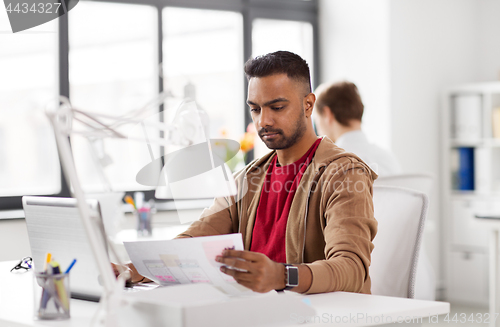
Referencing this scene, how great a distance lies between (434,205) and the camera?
14.4ft

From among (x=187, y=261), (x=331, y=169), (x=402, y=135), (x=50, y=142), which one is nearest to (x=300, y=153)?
(x=331, y=169)

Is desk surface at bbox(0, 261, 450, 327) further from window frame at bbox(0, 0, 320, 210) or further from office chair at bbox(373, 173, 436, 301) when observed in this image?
window frame at bbox(0, 0, 320, 210)

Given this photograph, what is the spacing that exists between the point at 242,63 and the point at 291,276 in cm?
319

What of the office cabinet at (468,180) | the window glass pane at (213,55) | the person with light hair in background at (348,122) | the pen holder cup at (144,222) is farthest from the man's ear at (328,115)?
the office cabinet at (468,180)

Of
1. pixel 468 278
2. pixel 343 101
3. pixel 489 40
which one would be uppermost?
pixel 489 40

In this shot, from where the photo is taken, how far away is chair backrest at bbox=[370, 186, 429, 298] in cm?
168

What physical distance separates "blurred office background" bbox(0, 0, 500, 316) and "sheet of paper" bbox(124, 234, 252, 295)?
2285 mm

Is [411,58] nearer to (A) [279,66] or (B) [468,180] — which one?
(B) [468,180]

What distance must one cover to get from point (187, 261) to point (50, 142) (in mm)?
2698

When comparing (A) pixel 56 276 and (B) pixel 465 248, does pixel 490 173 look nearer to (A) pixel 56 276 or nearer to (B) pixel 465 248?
(B) pixel 465 248

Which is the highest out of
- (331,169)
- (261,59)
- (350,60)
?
(350,60)

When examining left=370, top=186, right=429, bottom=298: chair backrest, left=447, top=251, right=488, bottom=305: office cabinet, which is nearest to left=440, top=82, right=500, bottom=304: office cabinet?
left=447, top=251, right=488, bottom=305: office cabinet

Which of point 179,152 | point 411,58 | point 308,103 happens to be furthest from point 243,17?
point 179,152

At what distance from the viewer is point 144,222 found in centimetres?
274
